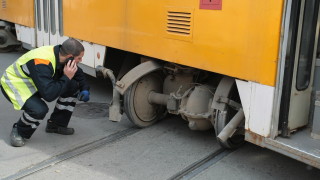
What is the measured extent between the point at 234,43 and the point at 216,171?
115 centimetres

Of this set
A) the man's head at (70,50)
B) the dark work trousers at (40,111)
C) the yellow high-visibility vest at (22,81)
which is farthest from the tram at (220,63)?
the yellow high-visibility vest at (22,81)

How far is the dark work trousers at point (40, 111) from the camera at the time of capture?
407 cm

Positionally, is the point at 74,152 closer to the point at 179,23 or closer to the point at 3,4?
the point at 179,23

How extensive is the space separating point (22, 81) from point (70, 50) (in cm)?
56

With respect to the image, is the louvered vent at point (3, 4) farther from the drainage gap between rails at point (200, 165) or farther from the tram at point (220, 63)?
the drainage gap between rails at point (200, 165)

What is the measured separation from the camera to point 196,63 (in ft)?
12.4

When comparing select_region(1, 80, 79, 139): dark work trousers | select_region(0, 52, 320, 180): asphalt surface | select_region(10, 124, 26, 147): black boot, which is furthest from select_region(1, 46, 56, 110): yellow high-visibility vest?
select_region(0, 52, 320, 180): asphalt surface

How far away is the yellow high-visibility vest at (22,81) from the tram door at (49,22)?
186 cm

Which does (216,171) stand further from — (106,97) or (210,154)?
(106,97)

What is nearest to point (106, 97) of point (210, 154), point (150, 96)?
point (150, 96)

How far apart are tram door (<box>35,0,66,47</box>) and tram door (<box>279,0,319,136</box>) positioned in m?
3.56

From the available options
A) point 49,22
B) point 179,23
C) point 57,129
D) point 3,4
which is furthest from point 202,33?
point 3,4

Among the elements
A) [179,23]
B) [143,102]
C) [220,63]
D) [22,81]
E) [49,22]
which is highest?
[179,23]

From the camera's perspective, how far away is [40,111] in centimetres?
406
